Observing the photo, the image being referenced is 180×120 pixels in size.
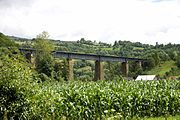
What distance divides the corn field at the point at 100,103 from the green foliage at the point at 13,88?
0.36 m

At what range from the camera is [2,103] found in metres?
15.9

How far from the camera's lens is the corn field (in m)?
17.6

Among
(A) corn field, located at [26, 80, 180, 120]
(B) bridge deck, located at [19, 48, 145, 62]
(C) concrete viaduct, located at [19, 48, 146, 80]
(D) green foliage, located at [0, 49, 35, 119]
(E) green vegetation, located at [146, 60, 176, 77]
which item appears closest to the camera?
(D) green foliage, located at [0, 49, 35, 119]

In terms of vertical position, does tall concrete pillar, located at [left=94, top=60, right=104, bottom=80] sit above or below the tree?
below

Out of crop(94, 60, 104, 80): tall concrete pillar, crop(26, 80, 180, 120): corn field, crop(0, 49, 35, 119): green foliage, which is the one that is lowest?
crop(94, 60, 104, 80): tall concrete pillar

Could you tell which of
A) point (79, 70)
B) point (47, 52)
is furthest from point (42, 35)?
point (79, 70)

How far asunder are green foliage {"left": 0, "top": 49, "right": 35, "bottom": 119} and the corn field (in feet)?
1.20

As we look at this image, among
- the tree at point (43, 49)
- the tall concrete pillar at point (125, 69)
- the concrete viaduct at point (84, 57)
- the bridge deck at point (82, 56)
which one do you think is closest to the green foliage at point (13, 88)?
the tree at point (43, 49)

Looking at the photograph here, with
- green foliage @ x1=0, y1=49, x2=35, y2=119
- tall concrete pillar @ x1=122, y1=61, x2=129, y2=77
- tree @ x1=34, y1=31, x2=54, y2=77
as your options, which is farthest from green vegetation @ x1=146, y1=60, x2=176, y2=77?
green foliage @ x1=0, y1=49, x2=35, y2=119

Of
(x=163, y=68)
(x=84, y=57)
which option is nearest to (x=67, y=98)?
(x=84, y=57)

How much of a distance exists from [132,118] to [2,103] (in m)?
7.87

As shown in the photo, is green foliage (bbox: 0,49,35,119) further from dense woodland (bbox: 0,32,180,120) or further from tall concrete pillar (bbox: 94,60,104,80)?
tall concrete pillar (bbox: 94,60,104,80)

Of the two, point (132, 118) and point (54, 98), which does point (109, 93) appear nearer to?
point (132, 118)

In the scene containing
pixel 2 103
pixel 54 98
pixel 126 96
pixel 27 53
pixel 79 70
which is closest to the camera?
pixel 2 103
